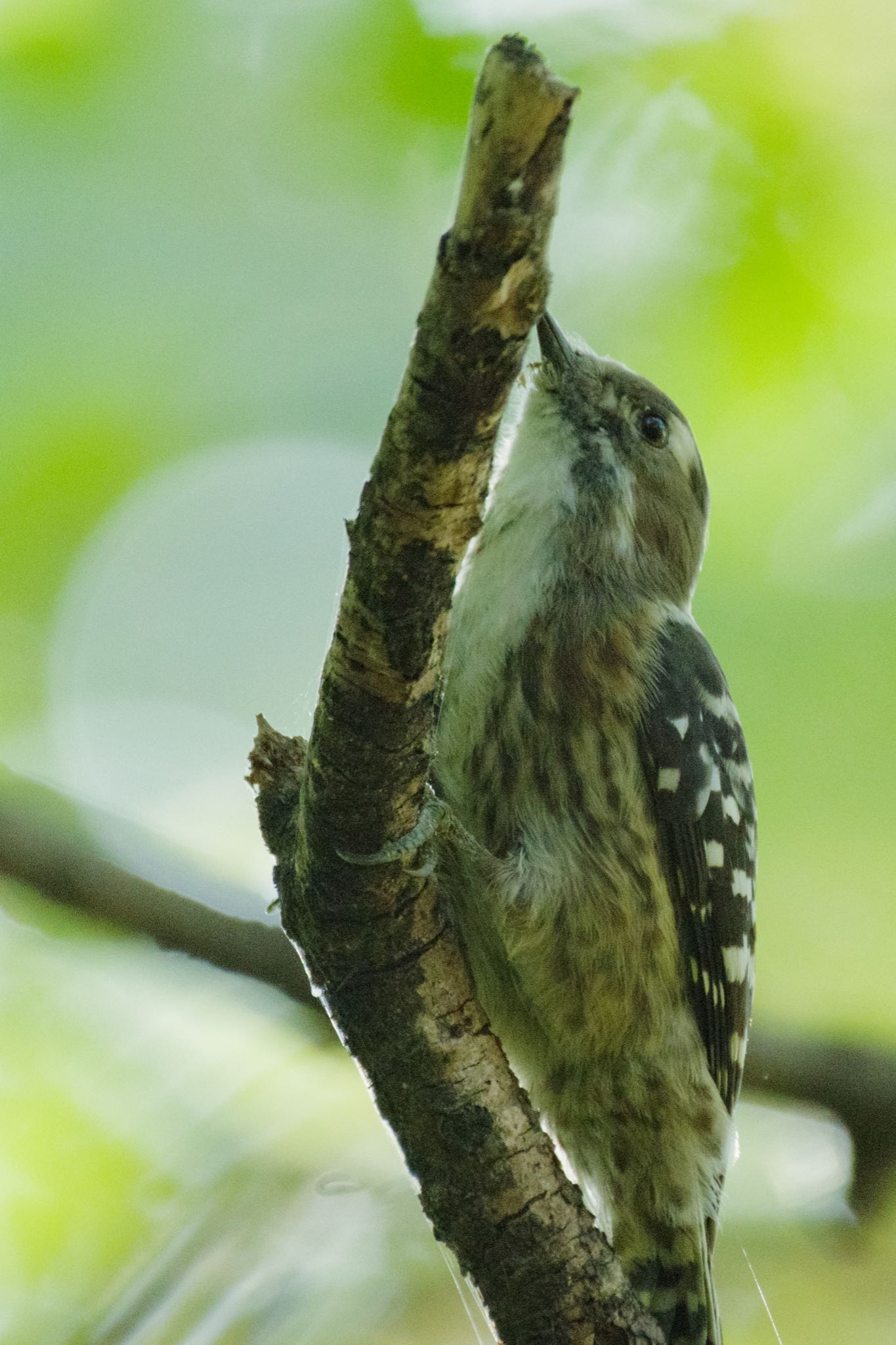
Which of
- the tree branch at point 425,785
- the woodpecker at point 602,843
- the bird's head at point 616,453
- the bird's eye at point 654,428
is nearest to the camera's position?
the tree branch at point 425,785

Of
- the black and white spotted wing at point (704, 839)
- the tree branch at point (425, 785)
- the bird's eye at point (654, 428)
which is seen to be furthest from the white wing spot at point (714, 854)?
the bird's eye at point (654, 428)

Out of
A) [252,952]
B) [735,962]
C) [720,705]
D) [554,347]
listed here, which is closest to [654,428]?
→ [554,347]

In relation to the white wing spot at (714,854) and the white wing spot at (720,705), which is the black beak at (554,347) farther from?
the white wing spot at (714,854)

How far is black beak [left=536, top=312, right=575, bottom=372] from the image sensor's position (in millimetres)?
3190

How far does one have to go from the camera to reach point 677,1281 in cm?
303

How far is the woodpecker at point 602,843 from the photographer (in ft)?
9.02

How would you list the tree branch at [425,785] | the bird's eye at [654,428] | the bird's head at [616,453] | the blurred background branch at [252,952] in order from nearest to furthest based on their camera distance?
1. the tree branch at [425,785]
2. the blurred background branch at [252,952]
3. the bird's head at [616,453]
4. the bird's eye at [654,428]

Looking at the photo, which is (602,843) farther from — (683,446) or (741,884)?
(683,446)

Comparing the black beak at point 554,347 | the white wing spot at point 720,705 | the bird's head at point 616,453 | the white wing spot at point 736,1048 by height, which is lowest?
the white wing spot at point 736,1048

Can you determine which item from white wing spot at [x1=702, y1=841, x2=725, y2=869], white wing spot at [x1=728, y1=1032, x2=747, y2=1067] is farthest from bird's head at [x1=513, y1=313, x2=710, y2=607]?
white wing spot at [x1=728, y1=1032, x2=747, y2=1067]

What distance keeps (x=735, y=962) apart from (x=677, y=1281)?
736 millimetres

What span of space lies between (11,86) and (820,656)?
2608 mm

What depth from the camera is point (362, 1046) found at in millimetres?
2352

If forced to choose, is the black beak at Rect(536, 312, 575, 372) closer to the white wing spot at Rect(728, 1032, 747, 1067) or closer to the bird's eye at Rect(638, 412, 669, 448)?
the bird's eye at Rect(638, 412, 669, 448)
